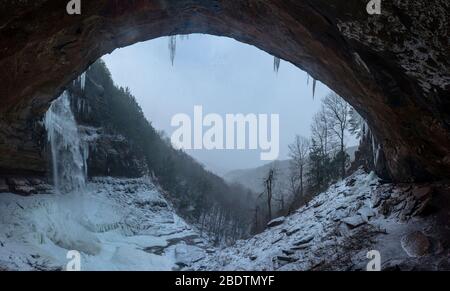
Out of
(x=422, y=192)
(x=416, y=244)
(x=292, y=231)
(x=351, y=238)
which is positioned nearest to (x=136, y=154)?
→ (x=292, y=231)

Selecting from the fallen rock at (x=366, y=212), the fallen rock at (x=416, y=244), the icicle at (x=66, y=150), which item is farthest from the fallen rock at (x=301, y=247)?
the icicle at (x=66, y=150)

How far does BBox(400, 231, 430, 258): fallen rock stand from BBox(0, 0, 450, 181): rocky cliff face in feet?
6.69

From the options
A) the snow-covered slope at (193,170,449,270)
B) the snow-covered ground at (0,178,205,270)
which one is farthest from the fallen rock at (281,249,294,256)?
the snow-covered ground at (0,178,205,270)

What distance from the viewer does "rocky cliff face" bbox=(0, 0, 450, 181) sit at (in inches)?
277

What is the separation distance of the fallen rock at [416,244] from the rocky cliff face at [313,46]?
A: 2038mm

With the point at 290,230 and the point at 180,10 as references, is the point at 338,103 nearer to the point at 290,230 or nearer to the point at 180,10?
the point at 290,230

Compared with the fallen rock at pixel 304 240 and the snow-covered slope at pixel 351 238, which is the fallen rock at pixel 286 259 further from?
the fallen rock at pixel 304 240

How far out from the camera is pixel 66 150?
2322cm

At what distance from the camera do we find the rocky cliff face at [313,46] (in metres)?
7.04

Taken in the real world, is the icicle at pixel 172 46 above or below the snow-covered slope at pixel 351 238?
above

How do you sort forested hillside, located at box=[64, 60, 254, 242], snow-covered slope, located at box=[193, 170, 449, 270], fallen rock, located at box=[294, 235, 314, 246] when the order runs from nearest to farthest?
snow-covered slope, located at box=[193, 170, 449, 270] → fallen rock, located at box=[294, 235, 314, 246] → forested hillside, located at box=[64, 60, 254, 242]

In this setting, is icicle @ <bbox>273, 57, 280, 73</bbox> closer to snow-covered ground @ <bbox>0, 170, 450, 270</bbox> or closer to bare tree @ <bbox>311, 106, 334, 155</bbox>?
snow-covered ground @ <bbox>0, 170, 450, 270</bbox>

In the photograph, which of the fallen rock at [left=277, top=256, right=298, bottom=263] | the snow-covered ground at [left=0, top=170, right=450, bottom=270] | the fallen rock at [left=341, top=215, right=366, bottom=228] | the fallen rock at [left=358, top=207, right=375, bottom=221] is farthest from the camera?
the fallen rock at [left=358, top=207, right=375, bottom=221]

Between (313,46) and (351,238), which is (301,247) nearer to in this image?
(351,238)
